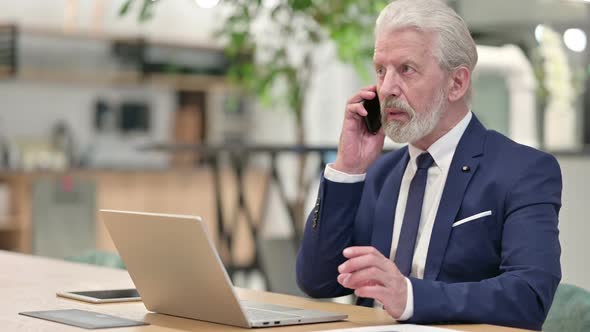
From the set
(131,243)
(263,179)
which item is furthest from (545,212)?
(263,179)

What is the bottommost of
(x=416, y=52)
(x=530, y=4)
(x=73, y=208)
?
(x=73, y=208)

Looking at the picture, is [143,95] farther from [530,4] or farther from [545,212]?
[545,212]

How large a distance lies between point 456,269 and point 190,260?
65cm

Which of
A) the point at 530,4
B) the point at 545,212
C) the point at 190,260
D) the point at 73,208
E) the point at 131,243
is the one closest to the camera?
the point at 190,260

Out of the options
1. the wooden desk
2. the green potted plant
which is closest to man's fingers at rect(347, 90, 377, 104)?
the wooden desk

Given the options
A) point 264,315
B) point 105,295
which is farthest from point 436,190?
point 105,295

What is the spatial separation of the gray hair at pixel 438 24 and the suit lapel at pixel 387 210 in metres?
0.25

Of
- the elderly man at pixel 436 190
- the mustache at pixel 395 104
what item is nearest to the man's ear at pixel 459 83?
the elderly man at pixel 436 190

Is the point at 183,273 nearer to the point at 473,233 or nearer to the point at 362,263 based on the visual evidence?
the point at 362,263

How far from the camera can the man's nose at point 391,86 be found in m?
2.23

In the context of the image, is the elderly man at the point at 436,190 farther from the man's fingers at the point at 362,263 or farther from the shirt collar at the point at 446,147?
the man's fingers at the point at 362,263

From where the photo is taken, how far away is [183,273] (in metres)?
1.80

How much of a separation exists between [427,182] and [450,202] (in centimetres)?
10

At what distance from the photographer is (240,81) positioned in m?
6.20
